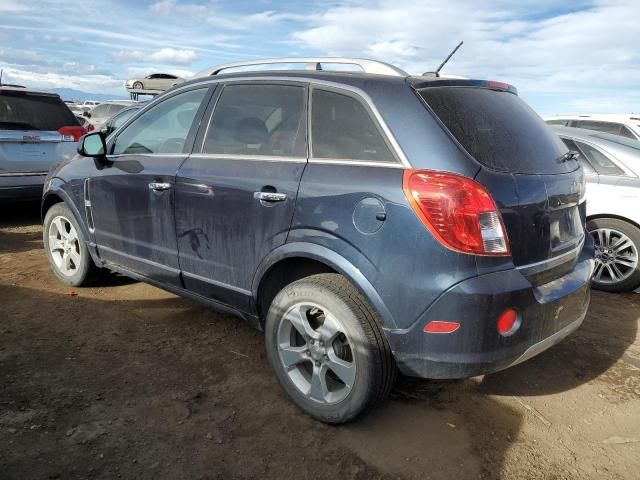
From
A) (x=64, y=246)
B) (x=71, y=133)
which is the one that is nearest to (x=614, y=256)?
(x=64, y=246)

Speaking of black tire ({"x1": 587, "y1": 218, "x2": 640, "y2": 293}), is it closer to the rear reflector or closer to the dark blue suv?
the dark blue suv

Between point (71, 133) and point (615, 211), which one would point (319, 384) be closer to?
point (615, 211)

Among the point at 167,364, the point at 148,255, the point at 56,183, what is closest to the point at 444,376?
the point at 167,364

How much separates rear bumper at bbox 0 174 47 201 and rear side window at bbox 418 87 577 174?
5.74 meters

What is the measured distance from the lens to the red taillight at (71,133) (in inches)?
268

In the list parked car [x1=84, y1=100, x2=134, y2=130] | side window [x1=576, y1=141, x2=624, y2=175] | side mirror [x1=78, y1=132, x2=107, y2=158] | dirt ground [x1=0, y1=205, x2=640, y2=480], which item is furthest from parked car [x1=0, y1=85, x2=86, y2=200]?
parked car [x1=84, y1=100, x2=134, y2=130]

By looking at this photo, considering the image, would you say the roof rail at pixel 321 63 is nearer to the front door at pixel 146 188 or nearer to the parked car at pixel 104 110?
the front door at pixel 146 188

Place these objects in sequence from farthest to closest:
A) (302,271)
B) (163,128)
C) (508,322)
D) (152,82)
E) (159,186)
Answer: (152,82) → (163,128) → (159,186) → (302,271) → (508,322)

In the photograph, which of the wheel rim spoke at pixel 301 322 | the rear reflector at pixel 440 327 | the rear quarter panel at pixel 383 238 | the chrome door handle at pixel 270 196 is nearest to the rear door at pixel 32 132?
the chrome door handle at pixel 270 196

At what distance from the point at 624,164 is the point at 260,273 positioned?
3928 mm

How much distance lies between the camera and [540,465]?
93.4 inches

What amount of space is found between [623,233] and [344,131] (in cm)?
356

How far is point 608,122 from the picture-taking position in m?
8.64

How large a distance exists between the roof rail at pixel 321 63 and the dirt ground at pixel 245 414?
179 cm
